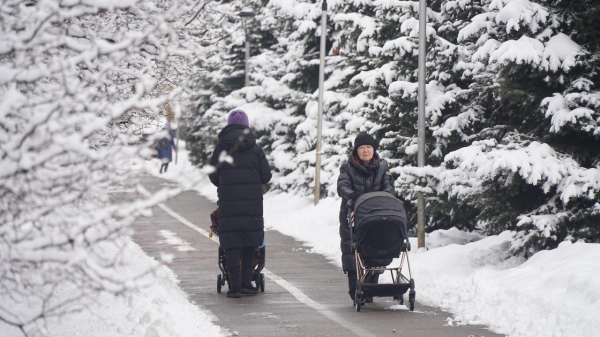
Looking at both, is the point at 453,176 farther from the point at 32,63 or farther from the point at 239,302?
the point at 32,63

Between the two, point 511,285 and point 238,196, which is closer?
point 511,285

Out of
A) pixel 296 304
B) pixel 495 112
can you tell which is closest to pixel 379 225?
pixel 296 304

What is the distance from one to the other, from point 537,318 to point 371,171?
262 centimetres

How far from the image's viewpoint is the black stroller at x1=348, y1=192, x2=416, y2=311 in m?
10.4

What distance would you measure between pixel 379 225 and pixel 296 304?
1.38 metres

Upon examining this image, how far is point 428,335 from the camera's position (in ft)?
30.3

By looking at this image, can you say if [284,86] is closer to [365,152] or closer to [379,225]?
[365,152]

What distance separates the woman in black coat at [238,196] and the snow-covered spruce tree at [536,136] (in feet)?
9.07

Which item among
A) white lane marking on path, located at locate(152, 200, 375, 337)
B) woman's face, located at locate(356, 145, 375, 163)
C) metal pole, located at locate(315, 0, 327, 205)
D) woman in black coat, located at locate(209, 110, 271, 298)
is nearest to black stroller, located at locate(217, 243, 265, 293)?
woman in black coat, located at locate(209, 110, 271, 298)

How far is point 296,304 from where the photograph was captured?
11.1 m

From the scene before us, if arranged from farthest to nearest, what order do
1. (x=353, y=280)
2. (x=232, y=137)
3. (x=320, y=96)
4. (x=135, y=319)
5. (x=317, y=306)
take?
1. (x=320, y=96)
2. (x=232, y=137)
3. (x=353, y=280)
4. (x=317, y=306)
5. (x=135, y=319)

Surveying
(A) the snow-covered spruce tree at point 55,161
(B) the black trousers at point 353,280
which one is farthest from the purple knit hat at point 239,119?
(A) the snow-covered spruce tree at point 55,161

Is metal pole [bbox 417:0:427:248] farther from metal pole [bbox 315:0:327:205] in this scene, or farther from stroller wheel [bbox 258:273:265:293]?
metal pole [bbox 315:0:327:205]

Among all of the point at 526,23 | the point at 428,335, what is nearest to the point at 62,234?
the point at 428,335
